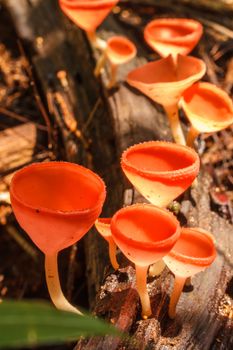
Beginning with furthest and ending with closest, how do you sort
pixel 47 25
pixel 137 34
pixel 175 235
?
pixel 137 34 < pixel 47 25 < pixel 175 235

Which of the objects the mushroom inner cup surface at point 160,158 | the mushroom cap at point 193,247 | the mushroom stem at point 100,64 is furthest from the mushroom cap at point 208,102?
the mushroom stem at point 100,64

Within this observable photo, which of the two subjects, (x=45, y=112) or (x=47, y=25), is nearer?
(x=45, y=112)

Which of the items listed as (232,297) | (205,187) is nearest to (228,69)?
(205,187)

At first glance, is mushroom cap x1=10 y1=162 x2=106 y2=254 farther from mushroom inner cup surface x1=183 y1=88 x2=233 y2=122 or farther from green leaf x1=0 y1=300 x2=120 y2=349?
mushroom inner cup surface x1=183 y1=88 x2=233 y2=122

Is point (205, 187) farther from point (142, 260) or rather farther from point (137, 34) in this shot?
point (137, 34)

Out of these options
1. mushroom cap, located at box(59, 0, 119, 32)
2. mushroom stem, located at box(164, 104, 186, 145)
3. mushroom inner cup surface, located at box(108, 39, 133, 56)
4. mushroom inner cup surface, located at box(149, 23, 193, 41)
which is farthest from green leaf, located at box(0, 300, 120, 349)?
mushroom inner cup surface, located at box(149, 23, 193, 41)

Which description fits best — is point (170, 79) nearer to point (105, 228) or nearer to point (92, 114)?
point (92, 114)

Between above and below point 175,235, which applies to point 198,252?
below
